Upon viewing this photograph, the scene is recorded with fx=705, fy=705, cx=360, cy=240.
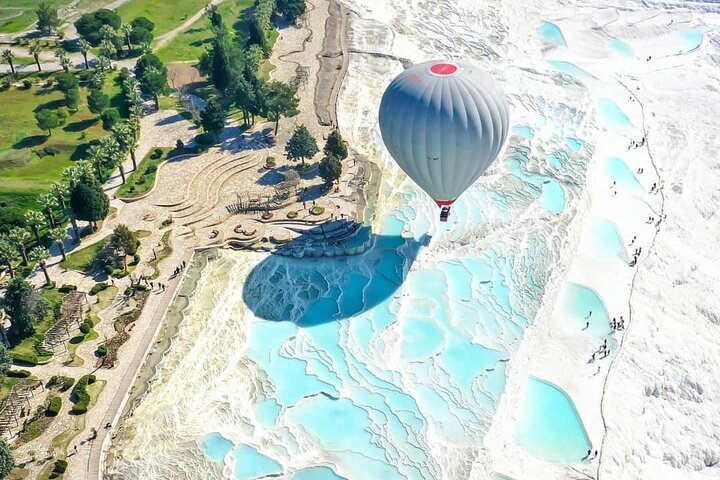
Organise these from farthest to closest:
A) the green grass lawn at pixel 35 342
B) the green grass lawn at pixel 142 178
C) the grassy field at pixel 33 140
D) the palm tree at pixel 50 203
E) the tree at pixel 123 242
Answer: the green grass lawn at pixel 142 178 < the grassy field at pixel 33 140 < the palm tree at pixel 50 203 < the tree at pixel 123 242 < the green grass lawn at pixel 35 342

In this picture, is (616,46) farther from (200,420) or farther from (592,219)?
(200,420)

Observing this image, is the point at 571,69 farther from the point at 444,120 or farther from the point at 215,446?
the point at 215,446

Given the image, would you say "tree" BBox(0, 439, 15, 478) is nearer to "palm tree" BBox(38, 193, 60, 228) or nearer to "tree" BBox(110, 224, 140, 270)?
"tree" BBox(110, 224, 140, 270)

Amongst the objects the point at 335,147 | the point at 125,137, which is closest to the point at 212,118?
the point at 125,137

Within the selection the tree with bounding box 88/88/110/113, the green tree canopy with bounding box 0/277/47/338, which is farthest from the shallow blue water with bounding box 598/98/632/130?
the green tree canopy with bounding box 0/277/47/338

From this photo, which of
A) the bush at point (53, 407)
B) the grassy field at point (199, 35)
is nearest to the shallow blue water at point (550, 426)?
the bush at point (53, 407)

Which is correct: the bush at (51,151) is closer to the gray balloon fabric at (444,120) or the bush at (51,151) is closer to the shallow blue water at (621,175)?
the gray balloon fabric at (444,120)

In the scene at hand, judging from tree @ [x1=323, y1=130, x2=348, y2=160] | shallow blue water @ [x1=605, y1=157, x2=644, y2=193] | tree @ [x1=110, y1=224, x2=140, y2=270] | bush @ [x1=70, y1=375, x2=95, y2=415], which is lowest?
shallow blue water @ [x1=605, y1=157, x2=644, y2=193]
